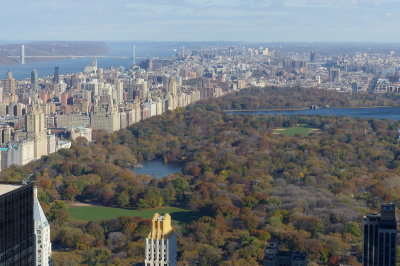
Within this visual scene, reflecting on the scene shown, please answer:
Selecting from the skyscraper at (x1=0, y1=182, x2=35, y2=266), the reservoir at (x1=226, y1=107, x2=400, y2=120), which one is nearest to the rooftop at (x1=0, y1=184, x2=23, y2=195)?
the skyscraper at (x1=0, y1=182, x2=35, y2=266)

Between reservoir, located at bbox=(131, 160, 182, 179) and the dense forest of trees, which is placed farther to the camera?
reservoir, located at bbox=(131, 160, 182, 179)

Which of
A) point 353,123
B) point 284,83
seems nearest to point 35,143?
point 353,123

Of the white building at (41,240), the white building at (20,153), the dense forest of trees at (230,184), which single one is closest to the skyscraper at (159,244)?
the white building at (41,240)

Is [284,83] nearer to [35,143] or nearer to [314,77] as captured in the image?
[314,77]

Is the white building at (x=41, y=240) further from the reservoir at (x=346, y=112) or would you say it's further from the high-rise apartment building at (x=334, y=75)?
the high-rise apartment building at (x=334, y=75)

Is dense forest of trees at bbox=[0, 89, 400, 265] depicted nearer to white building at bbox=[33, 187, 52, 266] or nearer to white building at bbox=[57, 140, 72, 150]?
white building at bbox=[57, 140, 72, 150]

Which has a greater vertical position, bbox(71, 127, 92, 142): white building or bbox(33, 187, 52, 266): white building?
bbox(33, 187, 52, 266): white building

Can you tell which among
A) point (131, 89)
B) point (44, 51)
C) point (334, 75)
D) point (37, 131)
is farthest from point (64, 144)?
point (44, 51)
